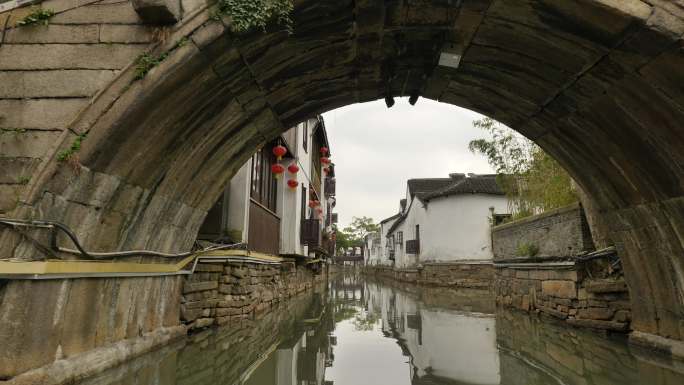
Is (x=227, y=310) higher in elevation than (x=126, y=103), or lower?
lower

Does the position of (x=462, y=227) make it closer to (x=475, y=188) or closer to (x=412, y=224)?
(x=475, y=188)

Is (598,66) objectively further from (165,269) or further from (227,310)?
(227,310)

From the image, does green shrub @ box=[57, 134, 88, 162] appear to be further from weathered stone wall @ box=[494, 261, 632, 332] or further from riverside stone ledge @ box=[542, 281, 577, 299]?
riverside stone ledge @ box=[542, 281, 577, 299]

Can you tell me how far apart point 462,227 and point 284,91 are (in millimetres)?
19490

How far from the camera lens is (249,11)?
12.6 ft

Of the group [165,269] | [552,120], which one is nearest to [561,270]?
[552,120]

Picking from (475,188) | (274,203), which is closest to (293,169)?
(274,203)

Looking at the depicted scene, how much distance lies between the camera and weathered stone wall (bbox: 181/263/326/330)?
22.4 feet

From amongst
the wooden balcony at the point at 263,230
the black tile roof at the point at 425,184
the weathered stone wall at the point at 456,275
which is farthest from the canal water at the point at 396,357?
the black tile roof at the point at 425,184

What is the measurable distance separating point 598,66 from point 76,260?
5.00m

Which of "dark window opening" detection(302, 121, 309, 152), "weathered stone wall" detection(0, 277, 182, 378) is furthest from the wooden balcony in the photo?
"weathered stone wall" detection(0, 277, 182, 378)

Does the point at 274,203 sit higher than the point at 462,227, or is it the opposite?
Answer: the point at 462,227

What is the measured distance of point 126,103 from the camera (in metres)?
3.83

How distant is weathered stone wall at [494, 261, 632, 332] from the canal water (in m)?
0.27
